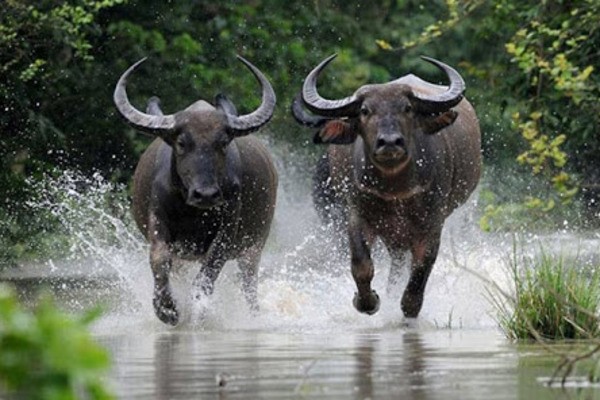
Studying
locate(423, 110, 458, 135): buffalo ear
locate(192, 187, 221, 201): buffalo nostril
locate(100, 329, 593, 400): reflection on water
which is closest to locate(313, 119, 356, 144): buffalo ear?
locate(423, 110, 458, 135): buffalo ear

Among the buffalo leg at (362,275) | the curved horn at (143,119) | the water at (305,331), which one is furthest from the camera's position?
the curved horn at (143,119)

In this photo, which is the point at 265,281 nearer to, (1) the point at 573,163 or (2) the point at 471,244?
(2) the point at 471,244

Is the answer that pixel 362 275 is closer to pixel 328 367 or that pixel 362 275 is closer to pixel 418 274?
pixel 418 274

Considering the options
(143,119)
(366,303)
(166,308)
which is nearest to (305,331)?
(366,303)

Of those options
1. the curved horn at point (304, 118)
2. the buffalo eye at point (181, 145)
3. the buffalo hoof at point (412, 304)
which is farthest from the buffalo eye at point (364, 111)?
the buffalo eye at point (181, 145)

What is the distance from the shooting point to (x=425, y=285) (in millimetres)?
12133

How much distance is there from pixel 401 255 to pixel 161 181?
1.76 meters

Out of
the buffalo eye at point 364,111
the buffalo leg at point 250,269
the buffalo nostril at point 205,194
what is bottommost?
the buffalo leg at point 250,269

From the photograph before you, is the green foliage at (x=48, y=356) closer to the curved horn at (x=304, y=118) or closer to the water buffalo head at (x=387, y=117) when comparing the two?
the water buffalo head at (x=387, y=117)

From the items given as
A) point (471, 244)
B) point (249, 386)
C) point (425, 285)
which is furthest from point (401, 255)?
point (249, 386)

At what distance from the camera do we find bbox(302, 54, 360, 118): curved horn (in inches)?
472

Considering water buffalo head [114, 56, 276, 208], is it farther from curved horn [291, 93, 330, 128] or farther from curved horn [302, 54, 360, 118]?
curved horn [302, 54, 360, 118]

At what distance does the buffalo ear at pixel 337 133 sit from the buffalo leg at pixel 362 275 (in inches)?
25.5

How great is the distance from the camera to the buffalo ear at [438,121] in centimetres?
1222
